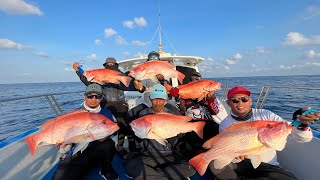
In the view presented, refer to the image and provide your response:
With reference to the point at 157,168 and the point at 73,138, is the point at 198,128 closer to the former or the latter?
the point at 157,168

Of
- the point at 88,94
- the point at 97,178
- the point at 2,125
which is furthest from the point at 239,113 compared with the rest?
the point at 2,125

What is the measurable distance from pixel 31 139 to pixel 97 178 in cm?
170

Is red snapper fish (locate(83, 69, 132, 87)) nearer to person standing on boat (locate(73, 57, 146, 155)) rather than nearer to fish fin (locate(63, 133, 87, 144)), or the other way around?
person standing on boat (locate(73, 57, 146, 155))

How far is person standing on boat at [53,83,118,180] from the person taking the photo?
143 inches

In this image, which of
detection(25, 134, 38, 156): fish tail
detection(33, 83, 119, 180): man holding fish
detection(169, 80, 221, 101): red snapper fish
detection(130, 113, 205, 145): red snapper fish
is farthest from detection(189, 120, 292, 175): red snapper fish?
detection(25, 134, 38, 156): fish tail

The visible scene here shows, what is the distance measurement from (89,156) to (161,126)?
1.80 m

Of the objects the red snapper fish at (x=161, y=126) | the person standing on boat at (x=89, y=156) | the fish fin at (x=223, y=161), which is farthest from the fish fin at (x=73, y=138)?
the fish fin at (x=223, y=161)

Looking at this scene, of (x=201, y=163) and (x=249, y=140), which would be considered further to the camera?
(x=201, y=163)

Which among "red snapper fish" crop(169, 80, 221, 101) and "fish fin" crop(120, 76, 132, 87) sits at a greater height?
"fish fin" crop(120, 76, 132, 87)

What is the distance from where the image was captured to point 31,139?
116 inches

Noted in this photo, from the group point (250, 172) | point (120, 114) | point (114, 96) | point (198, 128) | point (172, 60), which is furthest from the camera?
point (172, 60)

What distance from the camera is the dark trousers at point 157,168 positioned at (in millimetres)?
3840

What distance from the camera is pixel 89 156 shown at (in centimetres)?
409

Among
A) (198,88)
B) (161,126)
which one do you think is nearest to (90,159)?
(161,126)
